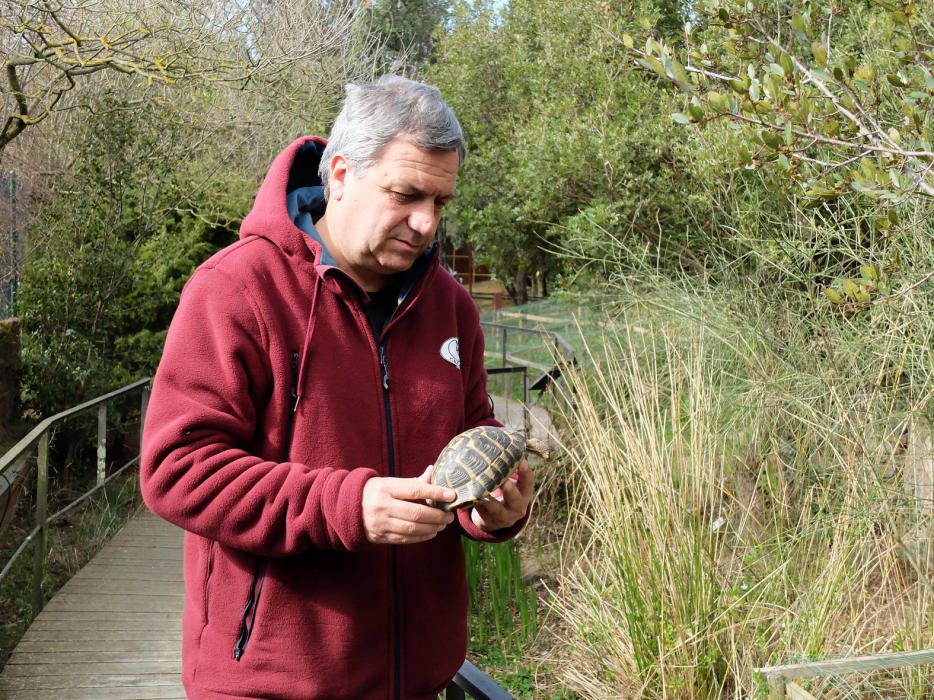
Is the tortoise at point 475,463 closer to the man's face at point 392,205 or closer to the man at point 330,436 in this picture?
the man at point 330,436

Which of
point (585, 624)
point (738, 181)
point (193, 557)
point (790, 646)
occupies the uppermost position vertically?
point (738, 181)

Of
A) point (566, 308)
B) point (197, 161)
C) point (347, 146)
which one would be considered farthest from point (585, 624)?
point (197, 161)

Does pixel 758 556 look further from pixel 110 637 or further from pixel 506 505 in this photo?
pixel 110 637

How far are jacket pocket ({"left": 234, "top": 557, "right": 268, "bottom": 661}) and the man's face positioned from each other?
60cm

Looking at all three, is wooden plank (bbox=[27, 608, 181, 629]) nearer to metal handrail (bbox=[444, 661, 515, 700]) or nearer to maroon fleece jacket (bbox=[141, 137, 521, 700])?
metal handrail (bbox=[444, 661, 515, 700])

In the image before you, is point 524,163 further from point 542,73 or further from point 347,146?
point 347,146

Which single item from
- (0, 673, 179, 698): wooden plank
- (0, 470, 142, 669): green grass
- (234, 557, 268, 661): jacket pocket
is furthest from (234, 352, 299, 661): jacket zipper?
(0, 470, 142, 669): green grass

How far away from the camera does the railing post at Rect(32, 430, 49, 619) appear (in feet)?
15.5

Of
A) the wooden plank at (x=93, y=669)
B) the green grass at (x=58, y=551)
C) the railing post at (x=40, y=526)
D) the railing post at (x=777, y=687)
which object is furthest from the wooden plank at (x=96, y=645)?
the railing post at (x=777, y=687)

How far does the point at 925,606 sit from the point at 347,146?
8.02 ft

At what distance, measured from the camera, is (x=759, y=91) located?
307cm

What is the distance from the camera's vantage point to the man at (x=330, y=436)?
1.58 m

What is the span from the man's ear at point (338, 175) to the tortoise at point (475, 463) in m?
0.57

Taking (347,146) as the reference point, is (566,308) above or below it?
below
